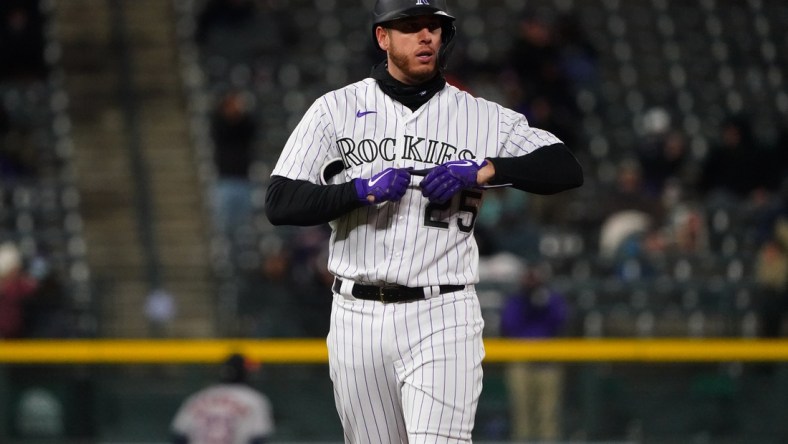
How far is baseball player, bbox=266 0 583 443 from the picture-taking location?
136 inches

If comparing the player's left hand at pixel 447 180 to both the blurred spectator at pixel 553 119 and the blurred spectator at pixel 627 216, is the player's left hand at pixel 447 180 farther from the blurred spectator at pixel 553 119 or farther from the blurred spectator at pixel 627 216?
the blurred spectator at pixel 553 119

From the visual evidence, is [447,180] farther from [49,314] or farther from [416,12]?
[49,314]

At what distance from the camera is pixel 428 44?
11.7ft

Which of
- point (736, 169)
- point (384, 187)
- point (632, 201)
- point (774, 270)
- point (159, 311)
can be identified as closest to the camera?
point (384, 187)

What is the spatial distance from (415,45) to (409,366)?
832 millimetres

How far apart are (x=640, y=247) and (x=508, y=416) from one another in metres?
2.49

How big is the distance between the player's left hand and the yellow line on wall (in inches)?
185

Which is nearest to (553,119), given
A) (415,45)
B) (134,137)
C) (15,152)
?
(134,137)

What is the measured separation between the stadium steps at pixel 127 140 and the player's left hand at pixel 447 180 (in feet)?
21.9

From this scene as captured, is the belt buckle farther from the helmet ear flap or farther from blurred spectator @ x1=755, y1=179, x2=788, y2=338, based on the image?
blurred spectator @ x1=755, y1=179, x2=788, y2=338

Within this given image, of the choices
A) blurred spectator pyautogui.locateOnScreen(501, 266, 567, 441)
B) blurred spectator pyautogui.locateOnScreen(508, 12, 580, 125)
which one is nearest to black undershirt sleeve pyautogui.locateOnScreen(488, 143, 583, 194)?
blurred spectator pyautogui.locateOnScreen(501, 266, 567, 441)

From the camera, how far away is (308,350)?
8141 mm

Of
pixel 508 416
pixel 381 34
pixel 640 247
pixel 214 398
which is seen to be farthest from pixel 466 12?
pixel 381 34

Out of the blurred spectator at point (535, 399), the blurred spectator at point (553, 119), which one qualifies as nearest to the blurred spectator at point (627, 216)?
the blurred spectator at point (553, 119)
